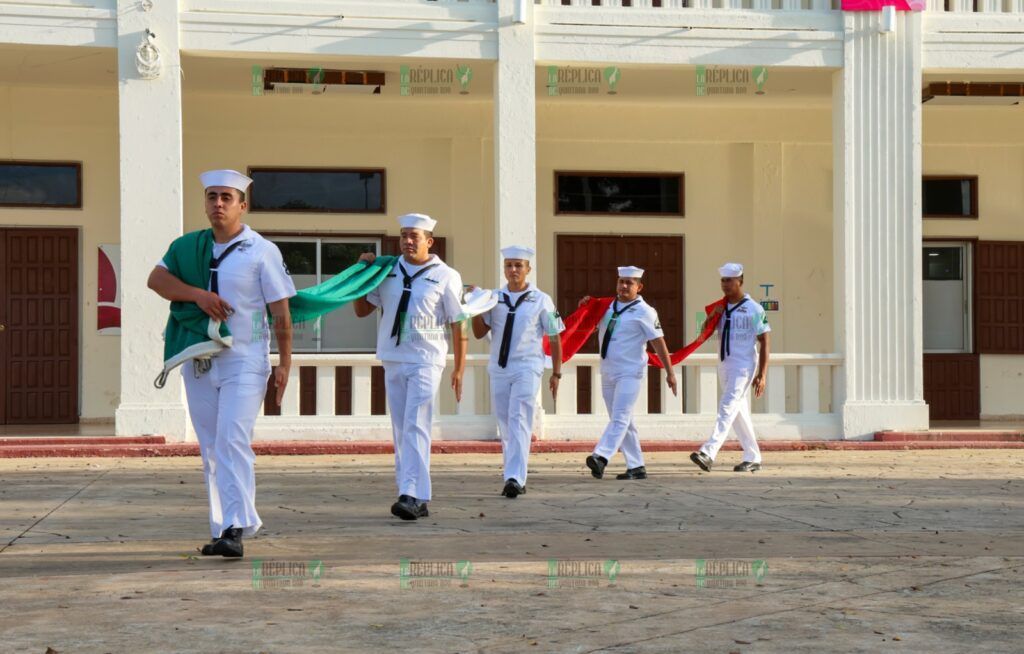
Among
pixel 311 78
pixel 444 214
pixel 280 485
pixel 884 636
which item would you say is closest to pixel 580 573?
pixel 884 636

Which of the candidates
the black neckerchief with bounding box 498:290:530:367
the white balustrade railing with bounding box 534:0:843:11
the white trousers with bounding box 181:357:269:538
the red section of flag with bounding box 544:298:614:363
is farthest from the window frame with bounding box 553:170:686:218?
the white trousers with bounding box 181:357:269:538

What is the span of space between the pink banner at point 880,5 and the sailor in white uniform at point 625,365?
5.48 m

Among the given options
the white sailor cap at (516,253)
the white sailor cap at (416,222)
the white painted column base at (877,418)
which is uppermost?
the white sailor cap at (416,222)

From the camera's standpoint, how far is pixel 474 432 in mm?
16266

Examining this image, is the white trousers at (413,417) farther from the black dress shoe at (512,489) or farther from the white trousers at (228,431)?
the white trousers at (228,431)

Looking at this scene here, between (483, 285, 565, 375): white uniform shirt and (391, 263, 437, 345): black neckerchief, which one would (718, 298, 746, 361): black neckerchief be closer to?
(483, 285, 565, 375): white uniform shirt

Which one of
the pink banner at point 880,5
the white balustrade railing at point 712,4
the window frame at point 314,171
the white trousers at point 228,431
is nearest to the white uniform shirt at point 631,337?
the white balustrade railing at point 712,4

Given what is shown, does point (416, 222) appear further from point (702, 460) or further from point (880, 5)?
point (880, 5)

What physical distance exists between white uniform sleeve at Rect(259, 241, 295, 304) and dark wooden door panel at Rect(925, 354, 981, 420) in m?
13.7

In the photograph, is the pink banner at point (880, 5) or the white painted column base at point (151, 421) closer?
the white painted column base at point (151, 421)

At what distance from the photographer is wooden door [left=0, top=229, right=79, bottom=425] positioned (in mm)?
18188

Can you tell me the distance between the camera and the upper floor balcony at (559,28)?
607 inches

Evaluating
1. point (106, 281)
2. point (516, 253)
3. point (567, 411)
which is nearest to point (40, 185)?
point (106, 281)

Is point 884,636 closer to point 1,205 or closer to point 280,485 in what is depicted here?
point 280,485
